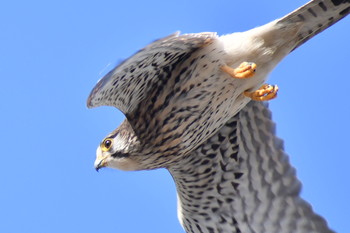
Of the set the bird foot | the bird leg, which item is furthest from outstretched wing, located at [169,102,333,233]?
the bird leg

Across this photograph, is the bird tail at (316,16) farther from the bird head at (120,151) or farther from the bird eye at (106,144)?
the bird eye at (106,144)

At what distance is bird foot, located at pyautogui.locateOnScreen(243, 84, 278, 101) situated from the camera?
868 cm

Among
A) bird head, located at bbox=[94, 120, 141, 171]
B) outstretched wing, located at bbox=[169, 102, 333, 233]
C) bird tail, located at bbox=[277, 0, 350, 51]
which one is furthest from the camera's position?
outstretched wing, located at bbox=[169, 102, 333, 233]

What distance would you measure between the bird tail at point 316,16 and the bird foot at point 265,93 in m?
0.52

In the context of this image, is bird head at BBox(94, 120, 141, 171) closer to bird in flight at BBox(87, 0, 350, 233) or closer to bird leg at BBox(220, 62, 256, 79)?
bird in flight at BBox(87, 0, 350, 233)

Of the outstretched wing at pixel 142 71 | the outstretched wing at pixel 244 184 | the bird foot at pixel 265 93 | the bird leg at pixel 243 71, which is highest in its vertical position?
the outstretched wing at pixel 142 71

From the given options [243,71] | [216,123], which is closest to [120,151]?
[216,123]

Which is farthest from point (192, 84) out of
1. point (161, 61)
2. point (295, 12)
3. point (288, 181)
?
point (288, 181)

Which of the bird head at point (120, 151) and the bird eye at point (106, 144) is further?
the bird eye at point (106, 144)

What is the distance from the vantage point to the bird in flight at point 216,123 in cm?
843

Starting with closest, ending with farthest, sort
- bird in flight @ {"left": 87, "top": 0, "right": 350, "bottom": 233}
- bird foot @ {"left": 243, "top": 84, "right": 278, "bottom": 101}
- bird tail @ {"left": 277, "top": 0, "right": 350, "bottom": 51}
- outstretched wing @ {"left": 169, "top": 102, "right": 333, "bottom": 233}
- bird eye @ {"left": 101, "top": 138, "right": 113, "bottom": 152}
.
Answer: bird tail @ {"left": 277, "top": 0, "right": 350, "bottom": 51}
bird in flight @ {"left": 87, "top": 0, "right": 350, "bottom": 233}
bird foot @ {"left": 243, "top": 84, "right": 278, "bottom": 101}
bird eye @ {"left": 101, "top": 138, "right": 113, "bottom": 152}
outstretched wing @ {"left": 169, "top": 102, "right": 333, "bottom": 233}

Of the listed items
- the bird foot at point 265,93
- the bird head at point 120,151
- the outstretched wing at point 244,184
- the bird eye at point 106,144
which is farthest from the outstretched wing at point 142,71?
the outstretched wing at point 244,184

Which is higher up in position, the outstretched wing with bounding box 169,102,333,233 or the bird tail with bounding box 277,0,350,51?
the bird tail with bounding box 277,0,350,51

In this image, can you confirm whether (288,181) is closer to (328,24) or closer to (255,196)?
(255,196)
